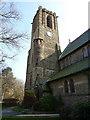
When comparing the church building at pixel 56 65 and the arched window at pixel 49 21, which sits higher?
the arched window at pixel 49 21

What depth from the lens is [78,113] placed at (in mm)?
8383

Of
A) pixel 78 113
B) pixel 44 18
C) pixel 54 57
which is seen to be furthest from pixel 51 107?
pixel 44 18

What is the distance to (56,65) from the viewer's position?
79.3 feet

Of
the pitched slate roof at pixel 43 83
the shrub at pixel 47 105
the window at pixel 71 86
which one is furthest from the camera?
the pitched slate roof at pixel 43 83

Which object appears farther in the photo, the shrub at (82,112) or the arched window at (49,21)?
the arched window at (49,21)

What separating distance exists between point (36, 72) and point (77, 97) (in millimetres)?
10799

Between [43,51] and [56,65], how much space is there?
4619 millimetres

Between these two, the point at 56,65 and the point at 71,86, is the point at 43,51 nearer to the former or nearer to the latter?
the point at 56,65

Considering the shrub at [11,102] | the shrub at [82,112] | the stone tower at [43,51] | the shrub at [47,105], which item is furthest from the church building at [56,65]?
Answer: the shrub at [11,102]

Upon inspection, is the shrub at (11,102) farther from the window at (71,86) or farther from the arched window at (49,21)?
the arched window at (49,21)

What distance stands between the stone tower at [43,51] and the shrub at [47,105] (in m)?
5.47

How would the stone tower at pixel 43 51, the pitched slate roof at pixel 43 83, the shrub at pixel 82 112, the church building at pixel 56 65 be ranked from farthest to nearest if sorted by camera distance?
the stone tower at pixel 43 51
the pitched slate roof at pixel 43 83
the church building at pixel 56 65
the shrub at pixel 82 112

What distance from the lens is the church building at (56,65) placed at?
12578mm

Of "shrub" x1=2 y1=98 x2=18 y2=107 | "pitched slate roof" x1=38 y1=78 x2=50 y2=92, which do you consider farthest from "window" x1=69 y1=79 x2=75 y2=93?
"shrub" x1=2 y1=98 x2=18 y2=107
